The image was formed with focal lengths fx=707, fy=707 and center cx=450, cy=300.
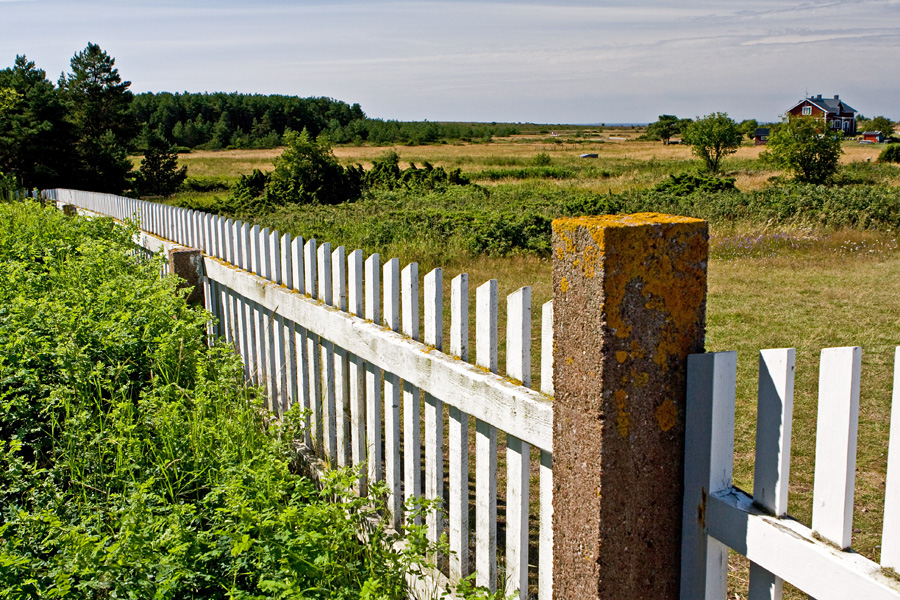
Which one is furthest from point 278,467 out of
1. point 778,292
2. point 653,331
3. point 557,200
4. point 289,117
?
point 289,117

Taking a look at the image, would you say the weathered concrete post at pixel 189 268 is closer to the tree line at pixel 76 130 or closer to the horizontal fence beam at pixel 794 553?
the horizontal fence beam at pixel 794 553

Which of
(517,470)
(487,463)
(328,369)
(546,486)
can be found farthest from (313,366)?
(546,486)

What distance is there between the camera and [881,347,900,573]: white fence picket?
1262 millimetres

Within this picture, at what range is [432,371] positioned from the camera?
8.53ft

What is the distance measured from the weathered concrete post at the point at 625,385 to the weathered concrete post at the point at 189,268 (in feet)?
13.6

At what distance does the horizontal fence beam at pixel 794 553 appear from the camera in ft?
4.33

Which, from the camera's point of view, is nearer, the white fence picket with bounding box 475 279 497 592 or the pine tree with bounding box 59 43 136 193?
the white fence picket with bounding box 475 279 497 592

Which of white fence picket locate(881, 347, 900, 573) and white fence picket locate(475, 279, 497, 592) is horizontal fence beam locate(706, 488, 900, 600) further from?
white fence picket locate(475, 279, 497, 592)

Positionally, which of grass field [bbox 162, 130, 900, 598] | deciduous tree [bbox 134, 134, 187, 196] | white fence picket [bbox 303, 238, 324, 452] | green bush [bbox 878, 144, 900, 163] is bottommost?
grass field [bbox 162, 130, 900, 598]

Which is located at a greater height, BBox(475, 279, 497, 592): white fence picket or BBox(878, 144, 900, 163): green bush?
BBox(878, 144, 900, 163): green bush

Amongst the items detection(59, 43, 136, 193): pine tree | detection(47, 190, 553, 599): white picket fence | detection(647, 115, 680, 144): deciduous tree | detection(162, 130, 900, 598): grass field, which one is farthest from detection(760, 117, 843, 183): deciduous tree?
detection(647, 115, 680, 144): deciduous tree

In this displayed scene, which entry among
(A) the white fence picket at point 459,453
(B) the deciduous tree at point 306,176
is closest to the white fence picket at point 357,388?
(A) the white fence picket at point 459,453

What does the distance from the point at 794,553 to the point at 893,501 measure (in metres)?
0.24

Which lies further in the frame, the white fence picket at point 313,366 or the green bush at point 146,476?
the white fence picket at point 313,366
